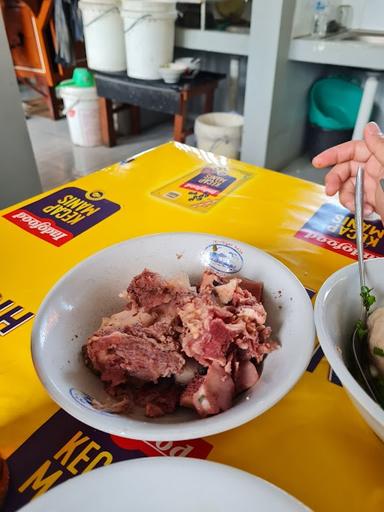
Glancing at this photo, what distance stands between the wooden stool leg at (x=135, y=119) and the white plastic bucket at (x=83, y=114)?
308mm

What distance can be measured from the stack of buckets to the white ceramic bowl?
173cm

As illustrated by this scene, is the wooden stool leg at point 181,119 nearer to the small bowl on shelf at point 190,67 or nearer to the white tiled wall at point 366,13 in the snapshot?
the small bowl on shelf at point 190,67

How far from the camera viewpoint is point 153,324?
0.42m

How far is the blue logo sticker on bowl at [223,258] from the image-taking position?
50 centimetres

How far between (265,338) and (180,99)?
5.58ft

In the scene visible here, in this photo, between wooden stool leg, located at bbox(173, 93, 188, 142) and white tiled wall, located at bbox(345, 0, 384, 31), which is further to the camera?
white tiled wall, located at bbox(345, 0, 384, 31)

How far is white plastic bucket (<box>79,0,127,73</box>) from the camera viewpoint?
1874 millimetres

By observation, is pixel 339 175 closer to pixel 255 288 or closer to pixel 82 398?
pixel 255 288

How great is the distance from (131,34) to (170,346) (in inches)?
71.6

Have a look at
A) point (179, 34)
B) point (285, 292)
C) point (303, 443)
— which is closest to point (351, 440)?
point (303, 443)

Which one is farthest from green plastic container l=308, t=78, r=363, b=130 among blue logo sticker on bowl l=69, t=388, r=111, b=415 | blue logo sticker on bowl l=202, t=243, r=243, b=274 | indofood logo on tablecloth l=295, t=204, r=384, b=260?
blue logo sticker on bowl l=69, t=388, r=111, b=415

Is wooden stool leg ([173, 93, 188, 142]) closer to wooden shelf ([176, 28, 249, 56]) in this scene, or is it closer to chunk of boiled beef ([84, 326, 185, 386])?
wooden shelf ([176, 28, 249, 56])

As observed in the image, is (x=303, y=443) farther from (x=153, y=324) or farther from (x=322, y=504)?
(x=153, y=324)

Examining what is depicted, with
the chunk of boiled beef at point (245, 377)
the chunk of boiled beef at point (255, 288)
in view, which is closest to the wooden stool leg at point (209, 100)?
the chunk of boiled beef at point (255, 288)
